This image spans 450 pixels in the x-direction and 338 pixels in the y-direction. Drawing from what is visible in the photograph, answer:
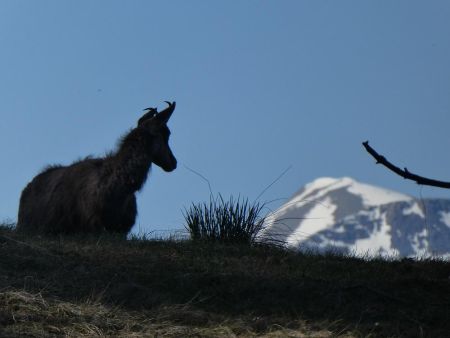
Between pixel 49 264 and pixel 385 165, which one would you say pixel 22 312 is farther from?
pixel 385 165

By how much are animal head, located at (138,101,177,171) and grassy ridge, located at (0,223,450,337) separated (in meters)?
4.10

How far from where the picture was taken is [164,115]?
15.7m

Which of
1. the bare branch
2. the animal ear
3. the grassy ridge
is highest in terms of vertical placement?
the animal ear

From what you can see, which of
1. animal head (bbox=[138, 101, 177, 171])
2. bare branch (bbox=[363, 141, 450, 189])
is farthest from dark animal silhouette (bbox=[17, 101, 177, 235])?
bare branch (bbox=[363, 141, 450, 189])

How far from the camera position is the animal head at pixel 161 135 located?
15.6 metres

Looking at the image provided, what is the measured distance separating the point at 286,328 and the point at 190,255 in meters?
2.51

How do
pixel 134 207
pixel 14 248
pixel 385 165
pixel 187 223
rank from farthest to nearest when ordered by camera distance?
pixel 134 207 → pixel 187 223 → pixel 14 248 → pixel 385 165

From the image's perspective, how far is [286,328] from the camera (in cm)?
885

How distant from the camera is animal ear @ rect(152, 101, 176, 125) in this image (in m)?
15.6

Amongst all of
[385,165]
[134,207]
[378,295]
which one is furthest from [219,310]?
[134,207]

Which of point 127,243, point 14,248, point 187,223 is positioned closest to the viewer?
point 14,248

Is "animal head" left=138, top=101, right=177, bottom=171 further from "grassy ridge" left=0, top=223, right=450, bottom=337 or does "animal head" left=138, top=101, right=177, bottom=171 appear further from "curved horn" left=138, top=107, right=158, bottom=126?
"grassy ridge" left=0, top=223, right=450, bottom=337

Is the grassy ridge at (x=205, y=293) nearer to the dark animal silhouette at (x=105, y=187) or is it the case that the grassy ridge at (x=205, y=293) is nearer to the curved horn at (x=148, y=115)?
the dark animal silhouette at (x=105, y=187)

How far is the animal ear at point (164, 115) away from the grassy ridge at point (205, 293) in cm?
423
